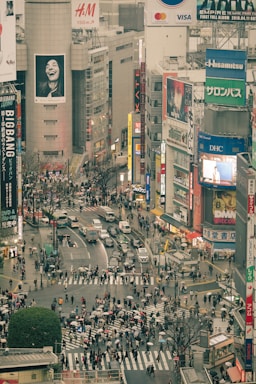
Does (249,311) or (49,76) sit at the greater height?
(49,76)

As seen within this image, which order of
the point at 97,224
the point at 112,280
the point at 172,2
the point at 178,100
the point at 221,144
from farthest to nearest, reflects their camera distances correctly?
1. the point at 172,2
2. the point at 97,224
3. the point at 178,100
4. the point at 221,144
5. the point at 112,280

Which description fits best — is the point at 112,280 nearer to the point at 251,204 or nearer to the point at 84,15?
the point at 251,204

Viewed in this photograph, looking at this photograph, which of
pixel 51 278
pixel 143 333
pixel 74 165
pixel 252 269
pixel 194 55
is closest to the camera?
pixel 252 269

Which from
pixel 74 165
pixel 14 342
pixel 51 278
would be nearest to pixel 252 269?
pixel 14 342

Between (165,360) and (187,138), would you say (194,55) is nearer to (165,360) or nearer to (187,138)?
(187,138)

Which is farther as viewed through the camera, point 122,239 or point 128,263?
point 122,239

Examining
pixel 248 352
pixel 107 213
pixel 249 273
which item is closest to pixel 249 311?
pixel 249 273

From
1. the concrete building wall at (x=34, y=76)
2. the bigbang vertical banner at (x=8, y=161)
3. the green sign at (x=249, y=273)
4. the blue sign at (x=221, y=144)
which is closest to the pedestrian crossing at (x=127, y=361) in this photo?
the green sign at (x=249, y=273)
